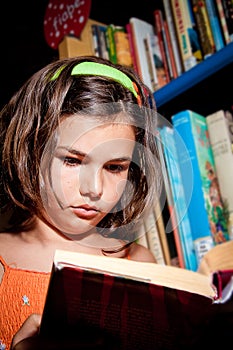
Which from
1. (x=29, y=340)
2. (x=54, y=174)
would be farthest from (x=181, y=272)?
(x=54, y=174)

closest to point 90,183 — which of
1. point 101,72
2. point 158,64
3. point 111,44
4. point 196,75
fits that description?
point 101,72

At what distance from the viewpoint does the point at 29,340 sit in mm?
392

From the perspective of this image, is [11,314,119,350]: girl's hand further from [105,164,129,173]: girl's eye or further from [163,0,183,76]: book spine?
[163,0,183,76]: book spine

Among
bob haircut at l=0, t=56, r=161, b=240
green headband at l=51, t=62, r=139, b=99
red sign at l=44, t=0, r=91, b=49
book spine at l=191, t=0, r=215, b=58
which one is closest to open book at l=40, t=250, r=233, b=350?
bob haircut at l=0, t=56, r=161, b=240

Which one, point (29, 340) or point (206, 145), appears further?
point (206, 145)

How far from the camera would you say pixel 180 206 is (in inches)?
36.9

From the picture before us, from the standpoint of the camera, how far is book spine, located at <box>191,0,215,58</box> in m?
1.00

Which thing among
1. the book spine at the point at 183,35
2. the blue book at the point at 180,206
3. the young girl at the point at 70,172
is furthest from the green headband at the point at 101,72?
the book spine at the point at 183,35

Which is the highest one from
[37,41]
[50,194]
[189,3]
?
[37,41]

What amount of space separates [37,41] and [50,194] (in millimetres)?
1089

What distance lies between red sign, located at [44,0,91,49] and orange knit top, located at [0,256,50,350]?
0.87 m

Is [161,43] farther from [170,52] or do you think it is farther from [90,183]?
[90,183]

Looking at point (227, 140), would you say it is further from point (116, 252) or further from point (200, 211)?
point (116, 252)

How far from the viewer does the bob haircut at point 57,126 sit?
721 millimetres
